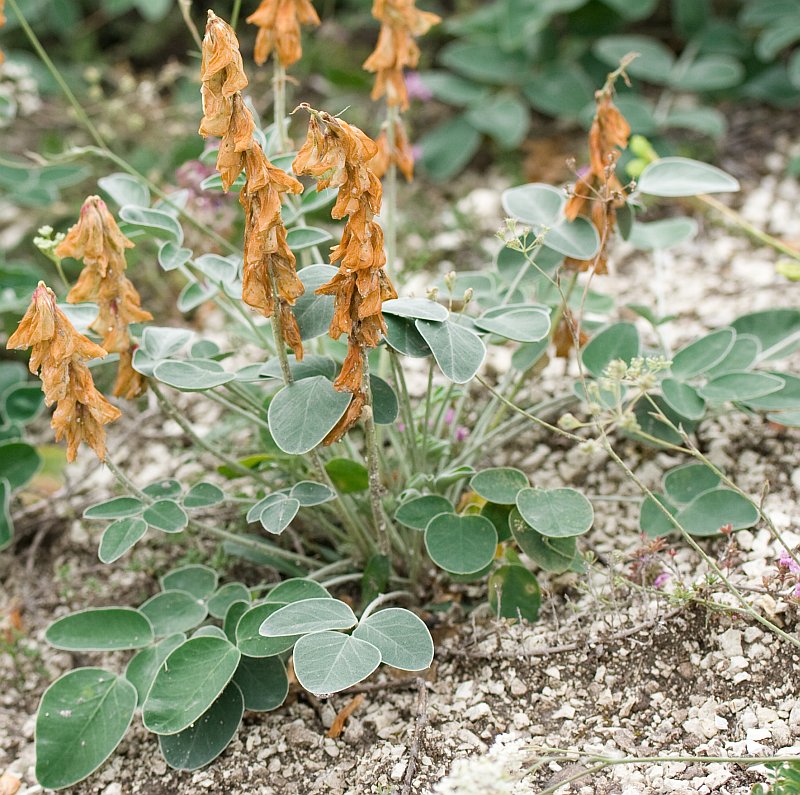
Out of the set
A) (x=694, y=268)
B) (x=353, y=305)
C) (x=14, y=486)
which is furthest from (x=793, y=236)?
(x=14, y=486)

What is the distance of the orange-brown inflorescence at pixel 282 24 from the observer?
1487mm

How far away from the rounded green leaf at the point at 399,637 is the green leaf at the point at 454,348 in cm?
30

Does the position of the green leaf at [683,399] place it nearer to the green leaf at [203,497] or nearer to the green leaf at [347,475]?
the green leaf at [347,475]

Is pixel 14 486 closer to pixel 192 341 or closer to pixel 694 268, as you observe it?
pixel 192 341

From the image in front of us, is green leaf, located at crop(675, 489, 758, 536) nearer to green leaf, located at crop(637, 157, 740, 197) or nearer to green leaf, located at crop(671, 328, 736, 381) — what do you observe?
green leaf, located at crop(671, 328, 736, 381)

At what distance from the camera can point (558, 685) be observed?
1.45 metres

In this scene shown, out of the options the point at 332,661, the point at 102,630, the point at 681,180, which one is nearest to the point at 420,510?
the point at 332,661

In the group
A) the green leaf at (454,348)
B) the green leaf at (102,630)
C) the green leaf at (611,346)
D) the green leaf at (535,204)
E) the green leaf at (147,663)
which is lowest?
the green leaf at (147,663)

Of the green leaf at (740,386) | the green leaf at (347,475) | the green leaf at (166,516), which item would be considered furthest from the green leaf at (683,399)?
the green leaf at (166,516)

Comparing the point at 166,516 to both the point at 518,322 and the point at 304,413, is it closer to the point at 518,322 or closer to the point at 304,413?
the point at 304,413

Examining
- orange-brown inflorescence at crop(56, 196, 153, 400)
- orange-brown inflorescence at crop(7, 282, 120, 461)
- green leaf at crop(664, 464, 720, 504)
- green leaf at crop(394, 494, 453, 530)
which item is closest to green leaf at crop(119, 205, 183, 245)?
orange-brown inflorescence at crop(56, 196, 153, 400)

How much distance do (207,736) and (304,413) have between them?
49 cm

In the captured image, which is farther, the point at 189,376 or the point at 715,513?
the point at 715,513

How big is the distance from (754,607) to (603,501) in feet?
1.22
